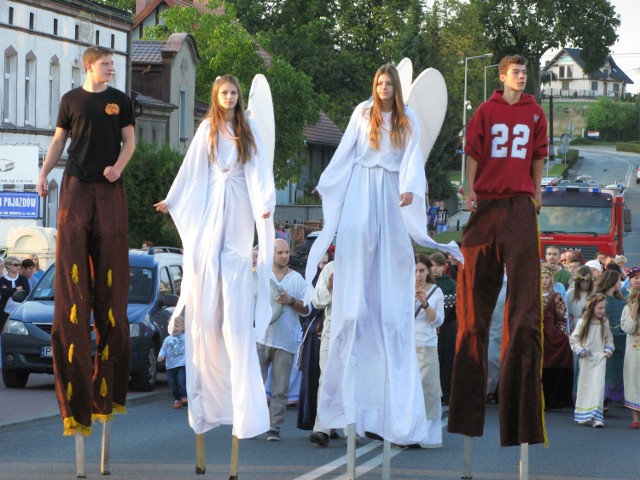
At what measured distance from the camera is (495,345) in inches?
658

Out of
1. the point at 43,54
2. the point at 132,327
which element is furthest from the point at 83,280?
the point at 43,54

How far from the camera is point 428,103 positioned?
10867mm

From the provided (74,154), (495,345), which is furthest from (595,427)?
(74,154)

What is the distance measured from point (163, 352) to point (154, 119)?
36642 mm

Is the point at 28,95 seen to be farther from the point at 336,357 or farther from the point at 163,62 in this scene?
the point at 336,357

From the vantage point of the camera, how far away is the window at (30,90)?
39.2m

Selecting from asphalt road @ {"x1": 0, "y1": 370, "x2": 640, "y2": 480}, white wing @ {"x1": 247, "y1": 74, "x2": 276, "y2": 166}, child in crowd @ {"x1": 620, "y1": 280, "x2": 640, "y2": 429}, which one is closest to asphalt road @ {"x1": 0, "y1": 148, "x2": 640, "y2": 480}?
asphalt road @ {"x1": 0, "y1": 370, "x2": 640, "y2": 480}

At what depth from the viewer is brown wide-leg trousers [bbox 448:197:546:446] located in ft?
29.6

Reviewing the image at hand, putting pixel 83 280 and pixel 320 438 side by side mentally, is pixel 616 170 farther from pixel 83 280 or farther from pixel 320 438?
pixel 83 280

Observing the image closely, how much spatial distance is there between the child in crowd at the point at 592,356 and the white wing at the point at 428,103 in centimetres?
509

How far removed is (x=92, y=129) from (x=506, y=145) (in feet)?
8.72

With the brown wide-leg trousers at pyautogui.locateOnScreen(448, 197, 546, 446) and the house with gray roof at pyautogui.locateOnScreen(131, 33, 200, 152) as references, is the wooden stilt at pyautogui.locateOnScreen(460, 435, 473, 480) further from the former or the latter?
the house with gray roof at pyautogui.locateOnScreen(131, 33, 200, 152)

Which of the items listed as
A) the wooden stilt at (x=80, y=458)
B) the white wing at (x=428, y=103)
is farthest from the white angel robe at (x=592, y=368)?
the wooden stilt at (x=80, y=458)

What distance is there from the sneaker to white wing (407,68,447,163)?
270cm
